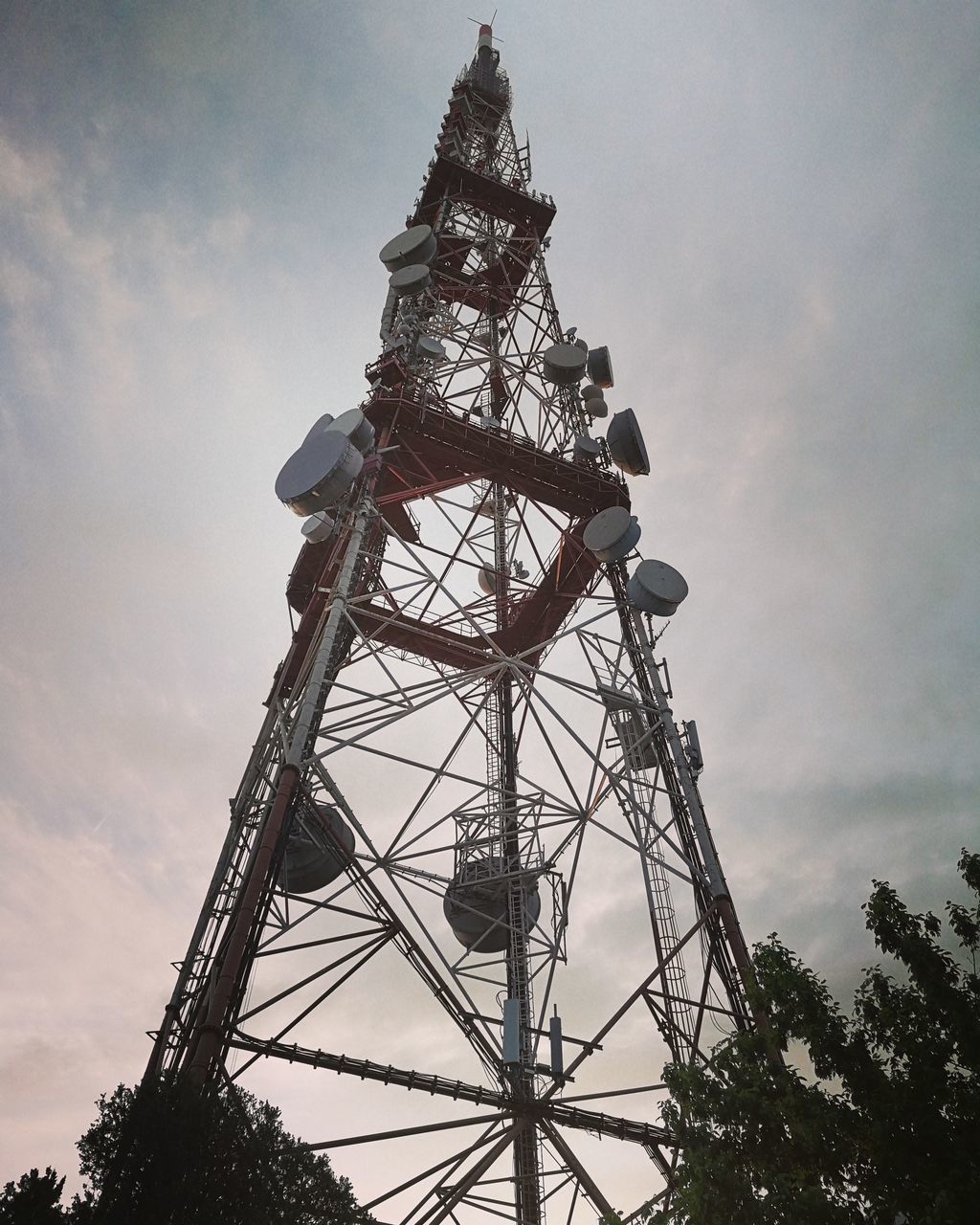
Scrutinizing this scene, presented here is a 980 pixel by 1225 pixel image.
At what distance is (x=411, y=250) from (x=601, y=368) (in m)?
7.31

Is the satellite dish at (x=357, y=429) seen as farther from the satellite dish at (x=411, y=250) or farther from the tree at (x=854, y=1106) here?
the tree at (x=854, y=1106)

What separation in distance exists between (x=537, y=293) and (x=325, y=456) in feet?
50.3

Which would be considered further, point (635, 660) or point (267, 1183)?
point (635, 660)

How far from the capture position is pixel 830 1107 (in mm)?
11086

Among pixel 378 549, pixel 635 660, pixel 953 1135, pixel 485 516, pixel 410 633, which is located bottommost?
pixel 953 1135

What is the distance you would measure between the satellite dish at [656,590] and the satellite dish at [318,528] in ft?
28.1

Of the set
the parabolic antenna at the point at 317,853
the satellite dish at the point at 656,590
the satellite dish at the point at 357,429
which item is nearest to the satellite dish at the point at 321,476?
the satellite dish at the point at 357,429

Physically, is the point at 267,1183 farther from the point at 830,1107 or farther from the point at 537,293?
the point at 537,293

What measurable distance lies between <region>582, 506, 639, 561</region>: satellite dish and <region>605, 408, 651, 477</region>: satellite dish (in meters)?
1.85

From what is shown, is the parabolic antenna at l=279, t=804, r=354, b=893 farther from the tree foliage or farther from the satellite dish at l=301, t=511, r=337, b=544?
the satellite dish at l=301, t=511, r=337, b=544

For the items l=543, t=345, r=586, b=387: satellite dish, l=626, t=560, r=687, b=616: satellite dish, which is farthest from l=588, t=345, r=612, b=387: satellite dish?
l=626, t=560, r=687, b=616: satellite dish

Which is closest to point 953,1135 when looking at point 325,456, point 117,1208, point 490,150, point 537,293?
point 117,1208

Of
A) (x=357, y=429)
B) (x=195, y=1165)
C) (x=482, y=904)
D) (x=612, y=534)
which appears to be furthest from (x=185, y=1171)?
(x=612, y=534)

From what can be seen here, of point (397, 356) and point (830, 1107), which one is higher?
point (397, 356)
